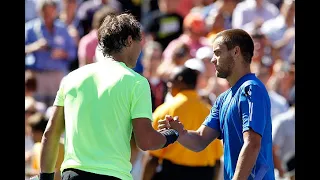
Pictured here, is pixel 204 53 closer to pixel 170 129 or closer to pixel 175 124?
pixel 175 124

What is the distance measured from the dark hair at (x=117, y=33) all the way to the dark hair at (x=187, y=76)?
336cm

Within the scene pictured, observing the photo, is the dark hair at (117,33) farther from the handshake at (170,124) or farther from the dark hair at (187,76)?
the dark hair at (187,76)

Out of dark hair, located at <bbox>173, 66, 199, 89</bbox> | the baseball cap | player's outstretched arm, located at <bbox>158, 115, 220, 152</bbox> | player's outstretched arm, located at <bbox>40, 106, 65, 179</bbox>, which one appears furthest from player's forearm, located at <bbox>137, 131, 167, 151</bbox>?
the baseball cap

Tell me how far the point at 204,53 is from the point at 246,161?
6.15 meters

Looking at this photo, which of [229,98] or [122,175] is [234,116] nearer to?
[229,98]

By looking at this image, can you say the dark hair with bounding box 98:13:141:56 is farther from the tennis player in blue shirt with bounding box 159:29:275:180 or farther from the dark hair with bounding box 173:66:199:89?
the dark hair with bounding box 173:66:199:89

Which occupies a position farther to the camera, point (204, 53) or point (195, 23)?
point (195, 23)

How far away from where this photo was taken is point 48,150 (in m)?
5.74

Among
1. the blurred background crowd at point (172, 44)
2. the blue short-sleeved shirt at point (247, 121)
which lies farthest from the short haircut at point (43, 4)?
the blue short-sleeved shirt at point (247, 121)

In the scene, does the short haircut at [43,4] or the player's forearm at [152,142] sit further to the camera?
the short haircut at [43,4]

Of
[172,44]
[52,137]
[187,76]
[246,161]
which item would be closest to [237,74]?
[246,161]

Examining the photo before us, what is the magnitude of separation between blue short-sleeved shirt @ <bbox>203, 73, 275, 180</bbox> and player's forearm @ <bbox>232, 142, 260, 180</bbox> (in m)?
0.13

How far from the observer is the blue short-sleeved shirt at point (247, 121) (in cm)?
582

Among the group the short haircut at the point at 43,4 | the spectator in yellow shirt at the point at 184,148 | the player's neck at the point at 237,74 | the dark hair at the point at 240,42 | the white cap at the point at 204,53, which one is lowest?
the spectator in yellow shirt at the point at 184,148
